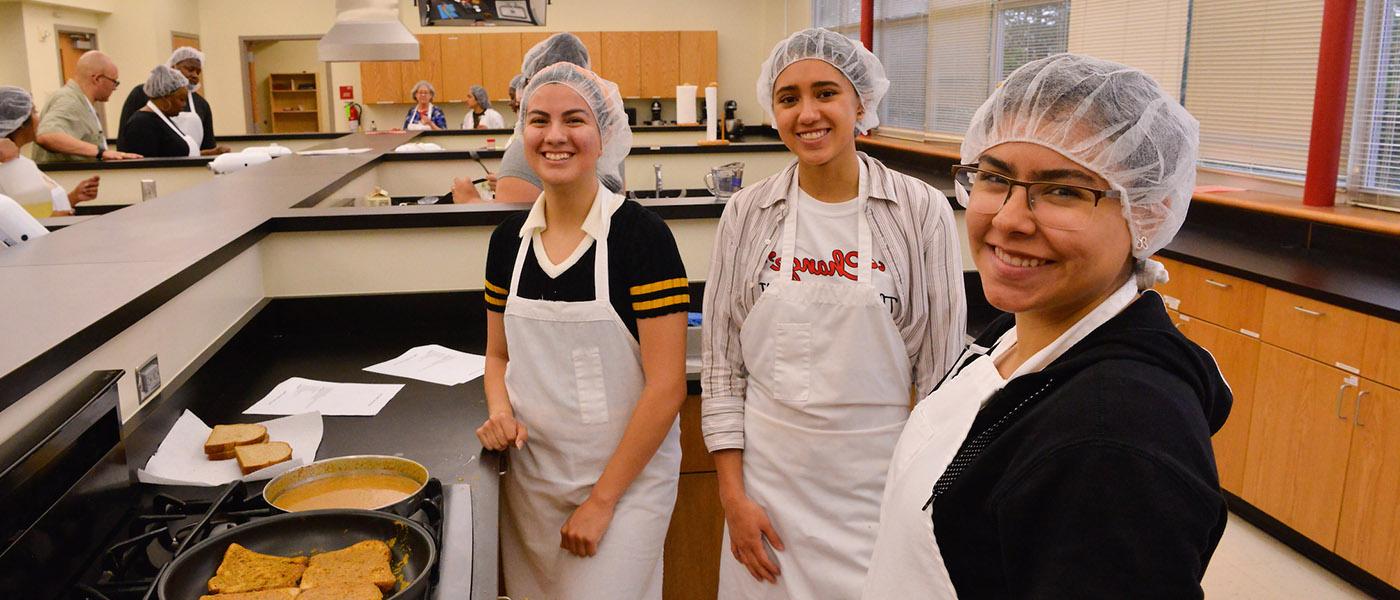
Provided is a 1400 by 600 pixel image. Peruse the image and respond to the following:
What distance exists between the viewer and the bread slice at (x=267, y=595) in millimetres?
1061

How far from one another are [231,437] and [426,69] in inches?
387

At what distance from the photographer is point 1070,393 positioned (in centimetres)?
78

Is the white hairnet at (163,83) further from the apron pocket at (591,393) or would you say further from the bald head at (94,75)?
the apron pocket at (591,393)

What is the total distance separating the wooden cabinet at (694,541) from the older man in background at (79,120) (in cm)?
462

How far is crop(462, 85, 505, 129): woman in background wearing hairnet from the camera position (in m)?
8.91

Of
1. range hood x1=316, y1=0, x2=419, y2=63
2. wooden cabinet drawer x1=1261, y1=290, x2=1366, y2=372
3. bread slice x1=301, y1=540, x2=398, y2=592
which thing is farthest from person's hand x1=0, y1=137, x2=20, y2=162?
wooden cabinet drawer x1=1261, y1=290, x2=1366, y2=372

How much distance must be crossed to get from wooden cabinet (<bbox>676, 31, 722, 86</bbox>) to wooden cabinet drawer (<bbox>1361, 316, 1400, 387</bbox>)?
8937 millimetres

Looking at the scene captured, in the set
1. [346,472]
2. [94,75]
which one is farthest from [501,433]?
[94,75]

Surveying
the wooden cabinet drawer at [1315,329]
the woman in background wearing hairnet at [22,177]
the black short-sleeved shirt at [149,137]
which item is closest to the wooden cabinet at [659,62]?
the black short-sleeved shirt at [149,137]

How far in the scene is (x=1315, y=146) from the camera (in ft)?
10.5

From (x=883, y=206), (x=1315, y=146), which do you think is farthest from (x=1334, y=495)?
(x=883, y=206)

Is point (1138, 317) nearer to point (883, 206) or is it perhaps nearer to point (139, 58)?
point (883, 206)

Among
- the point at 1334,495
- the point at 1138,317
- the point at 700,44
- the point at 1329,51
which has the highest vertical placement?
the point at 700,44

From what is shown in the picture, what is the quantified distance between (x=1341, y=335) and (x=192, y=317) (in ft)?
9.54
